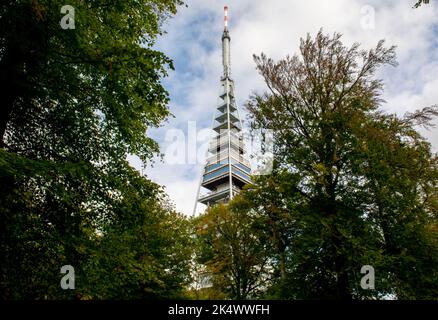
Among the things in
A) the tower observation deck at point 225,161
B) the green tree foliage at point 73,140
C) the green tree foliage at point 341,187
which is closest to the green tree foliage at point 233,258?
the green tree foliage at point 341,187

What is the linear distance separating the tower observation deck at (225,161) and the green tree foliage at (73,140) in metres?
63.3

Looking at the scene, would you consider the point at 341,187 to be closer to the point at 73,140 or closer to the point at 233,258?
the point at 73,140

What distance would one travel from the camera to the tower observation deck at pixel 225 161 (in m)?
83.2

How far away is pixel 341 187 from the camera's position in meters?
15.4

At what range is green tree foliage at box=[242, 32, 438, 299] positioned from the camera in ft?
45.2

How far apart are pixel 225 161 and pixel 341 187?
71.1 meters

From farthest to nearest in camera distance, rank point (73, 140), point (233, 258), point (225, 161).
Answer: point (225, 161)
point (233, 258)
point (73, 140)

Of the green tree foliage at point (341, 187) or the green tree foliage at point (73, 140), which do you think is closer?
the green tree foliage at point (73, 140)

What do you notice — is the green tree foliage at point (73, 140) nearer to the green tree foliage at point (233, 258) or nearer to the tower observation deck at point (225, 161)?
the green tree foliage at point (233, 258)

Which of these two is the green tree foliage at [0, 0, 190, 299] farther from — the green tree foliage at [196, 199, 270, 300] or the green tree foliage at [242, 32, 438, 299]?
the green tree foliage at [196, 199, 270, 300]

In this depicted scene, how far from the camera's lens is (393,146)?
48.4 ft

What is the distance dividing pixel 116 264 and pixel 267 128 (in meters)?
9.54

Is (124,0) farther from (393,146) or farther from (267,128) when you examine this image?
(393,146)

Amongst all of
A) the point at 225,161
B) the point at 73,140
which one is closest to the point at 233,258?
the point at 73,140
